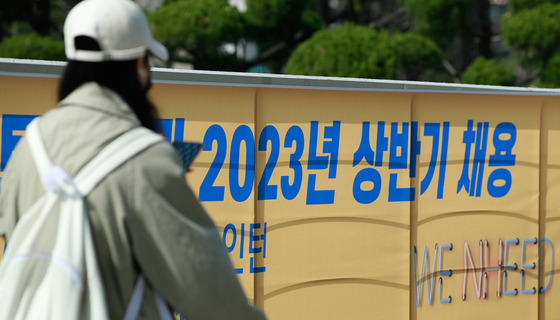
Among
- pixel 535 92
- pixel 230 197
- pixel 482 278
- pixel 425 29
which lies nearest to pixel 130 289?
pixel 230 197

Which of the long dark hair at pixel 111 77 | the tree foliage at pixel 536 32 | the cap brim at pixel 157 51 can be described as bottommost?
the long dark hair at pixel 111 77

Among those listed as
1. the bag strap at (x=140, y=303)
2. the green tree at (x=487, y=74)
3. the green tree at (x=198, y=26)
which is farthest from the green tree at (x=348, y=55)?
the bag strap at (x=140, y=303)

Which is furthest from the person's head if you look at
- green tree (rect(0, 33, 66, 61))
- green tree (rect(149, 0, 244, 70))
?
green tree (rect(149, 0, 244, 70))

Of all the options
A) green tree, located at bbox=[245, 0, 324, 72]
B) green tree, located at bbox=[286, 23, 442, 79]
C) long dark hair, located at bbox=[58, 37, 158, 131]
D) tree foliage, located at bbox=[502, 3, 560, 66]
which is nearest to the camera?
long dark hair, located at bbox=[58, 37, 158, 131]

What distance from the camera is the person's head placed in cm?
166

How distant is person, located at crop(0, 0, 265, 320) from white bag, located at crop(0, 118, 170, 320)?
0.02 meters

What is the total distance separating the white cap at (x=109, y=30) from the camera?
5.44 ft

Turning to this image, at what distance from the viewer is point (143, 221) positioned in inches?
61.9

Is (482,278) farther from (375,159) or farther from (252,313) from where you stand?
(252,313)

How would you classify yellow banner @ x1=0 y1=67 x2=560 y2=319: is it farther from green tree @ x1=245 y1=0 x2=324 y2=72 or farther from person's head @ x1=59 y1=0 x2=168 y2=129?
green tree @ x1=245 y1=0 x2=324 y2=72

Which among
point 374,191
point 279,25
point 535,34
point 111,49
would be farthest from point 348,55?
point 111,49

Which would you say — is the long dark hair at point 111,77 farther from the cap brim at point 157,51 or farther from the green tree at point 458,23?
A: the green tree at point 458,23

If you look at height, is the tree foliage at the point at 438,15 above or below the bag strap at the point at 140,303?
above

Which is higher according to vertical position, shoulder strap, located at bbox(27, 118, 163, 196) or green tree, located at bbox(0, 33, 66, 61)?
green tree, located at bbox(0, 33, 66, 61)
